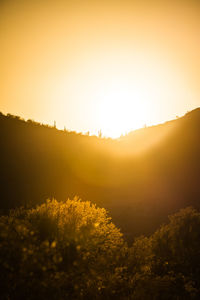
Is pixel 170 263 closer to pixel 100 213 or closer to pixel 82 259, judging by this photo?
pixel 100 213

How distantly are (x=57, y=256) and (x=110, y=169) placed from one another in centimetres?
5370

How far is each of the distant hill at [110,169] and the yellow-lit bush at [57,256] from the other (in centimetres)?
2709

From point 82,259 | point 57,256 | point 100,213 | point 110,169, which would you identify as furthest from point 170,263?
point 110,169

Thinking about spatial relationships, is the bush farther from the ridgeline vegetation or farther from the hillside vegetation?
the ridgeline vegetation

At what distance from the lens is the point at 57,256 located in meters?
14.8

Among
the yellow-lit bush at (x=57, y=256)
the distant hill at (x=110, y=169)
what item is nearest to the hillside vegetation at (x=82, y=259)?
the yellow-lit bush at (x=57, y=256)

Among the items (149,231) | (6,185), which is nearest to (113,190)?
(149,231)

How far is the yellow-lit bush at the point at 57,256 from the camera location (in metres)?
13.1

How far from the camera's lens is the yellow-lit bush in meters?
13.1

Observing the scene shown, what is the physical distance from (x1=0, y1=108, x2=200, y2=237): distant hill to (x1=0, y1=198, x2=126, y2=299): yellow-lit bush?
27.1 metres

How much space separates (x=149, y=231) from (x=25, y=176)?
33579mm

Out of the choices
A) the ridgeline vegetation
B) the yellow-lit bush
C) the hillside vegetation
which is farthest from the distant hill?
the yellow-lit bush

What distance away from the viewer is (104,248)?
21.2 metres

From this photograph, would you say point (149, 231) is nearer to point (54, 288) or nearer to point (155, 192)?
point (155, 192)
